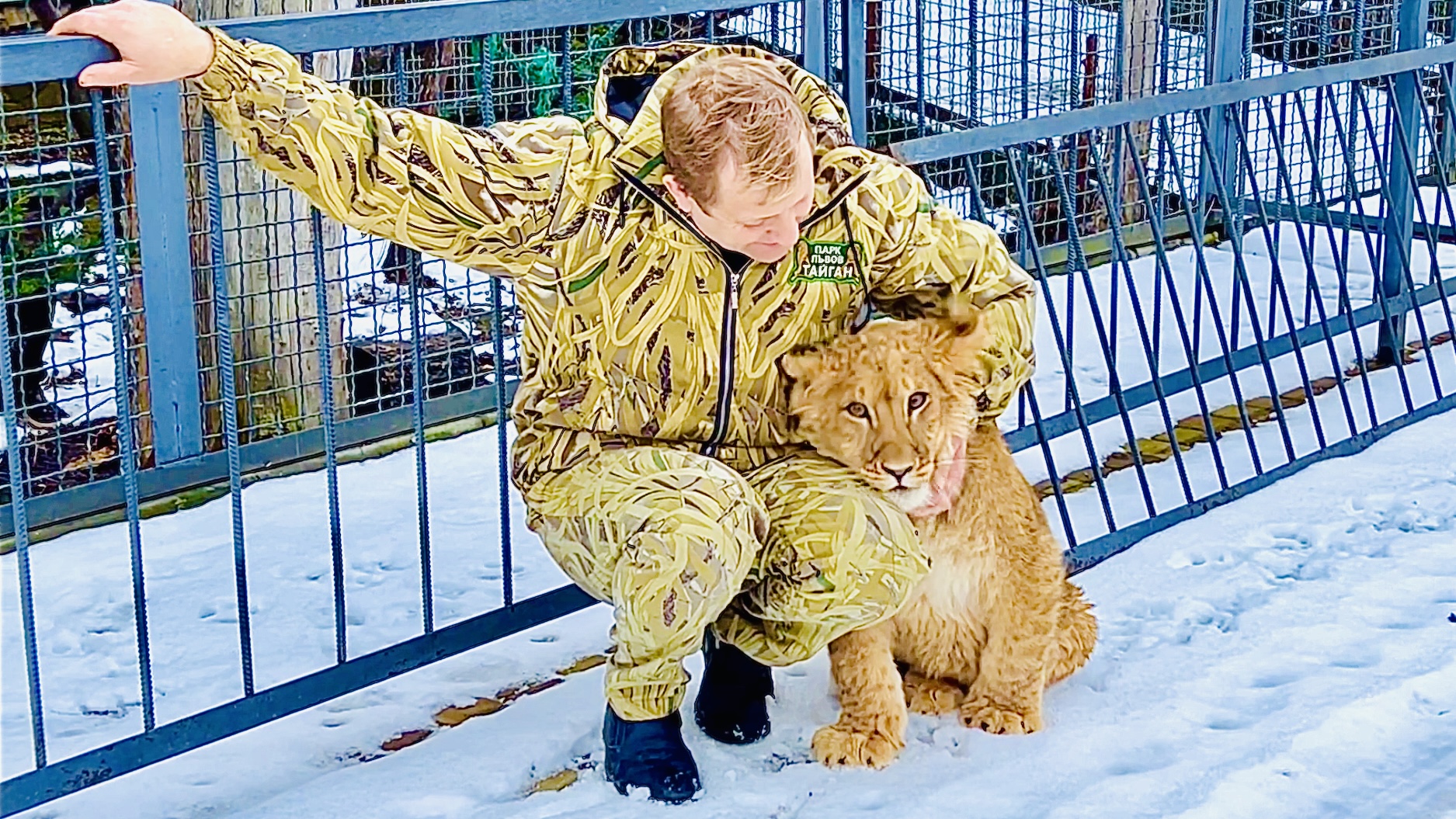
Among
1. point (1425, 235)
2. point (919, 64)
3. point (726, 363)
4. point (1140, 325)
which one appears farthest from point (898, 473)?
point (919, 64)

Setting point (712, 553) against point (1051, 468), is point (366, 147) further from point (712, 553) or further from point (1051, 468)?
point (1051, 468)

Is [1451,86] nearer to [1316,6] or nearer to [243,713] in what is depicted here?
[1316,6]

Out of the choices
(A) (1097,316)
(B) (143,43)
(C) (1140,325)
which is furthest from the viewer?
(C) (1140,325)

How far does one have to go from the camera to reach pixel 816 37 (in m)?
3.55

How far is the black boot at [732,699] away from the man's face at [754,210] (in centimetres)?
80

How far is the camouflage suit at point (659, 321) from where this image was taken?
2781 mm

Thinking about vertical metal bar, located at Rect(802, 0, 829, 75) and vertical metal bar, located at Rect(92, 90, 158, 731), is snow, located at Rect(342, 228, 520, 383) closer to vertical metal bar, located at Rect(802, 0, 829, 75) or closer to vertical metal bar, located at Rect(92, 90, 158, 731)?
vertical metal bar, located at Rect(802, 0, 829, 75)

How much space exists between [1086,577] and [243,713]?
6.38 feet

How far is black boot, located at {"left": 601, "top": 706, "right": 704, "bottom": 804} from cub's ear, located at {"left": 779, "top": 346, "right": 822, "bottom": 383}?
62cm

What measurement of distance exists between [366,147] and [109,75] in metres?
0.39

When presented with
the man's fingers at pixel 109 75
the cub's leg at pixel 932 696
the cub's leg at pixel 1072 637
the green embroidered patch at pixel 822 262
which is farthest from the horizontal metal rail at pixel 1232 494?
the man's fingers at pixel 109 75

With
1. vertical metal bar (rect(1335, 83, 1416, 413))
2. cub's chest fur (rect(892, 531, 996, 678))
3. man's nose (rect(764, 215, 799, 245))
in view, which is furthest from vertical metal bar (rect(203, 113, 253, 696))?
vertical metal bar (rect(1335, 83, 1416, 413))

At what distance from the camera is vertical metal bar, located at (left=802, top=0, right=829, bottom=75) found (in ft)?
11.6

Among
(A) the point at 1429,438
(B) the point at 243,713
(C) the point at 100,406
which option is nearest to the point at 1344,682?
(A) the point at 1429,438
